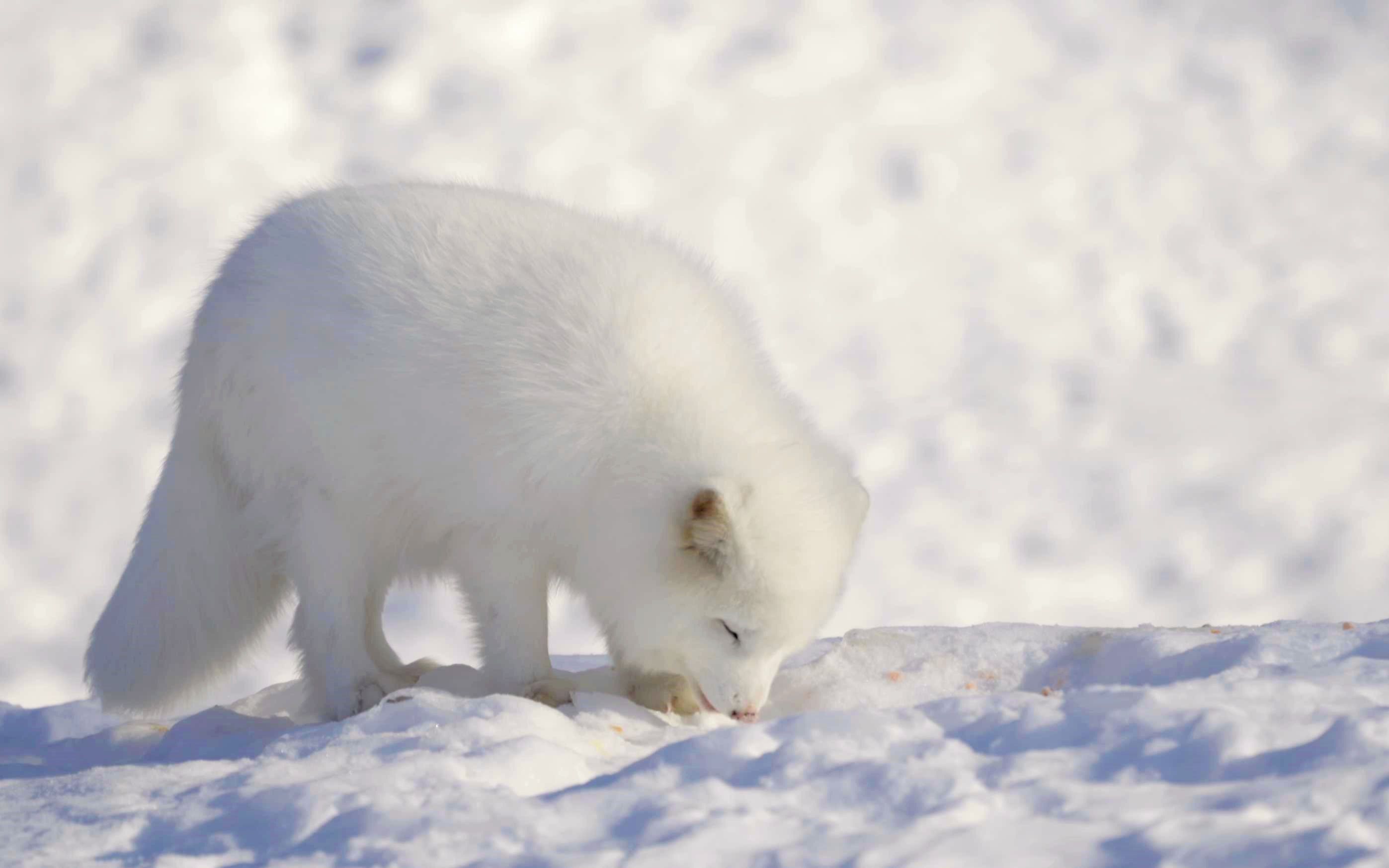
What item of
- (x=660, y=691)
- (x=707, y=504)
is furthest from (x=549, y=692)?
(x=707, y=504)

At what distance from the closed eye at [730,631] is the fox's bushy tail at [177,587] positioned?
1635 mm

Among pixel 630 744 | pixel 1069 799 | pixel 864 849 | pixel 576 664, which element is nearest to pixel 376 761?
pixel 630 744

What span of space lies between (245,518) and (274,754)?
1.34 meters

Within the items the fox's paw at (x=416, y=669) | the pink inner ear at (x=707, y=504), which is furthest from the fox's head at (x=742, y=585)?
the fox's paw at (x=416, y=669)

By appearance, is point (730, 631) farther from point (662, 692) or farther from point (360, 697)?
point (360, 697)

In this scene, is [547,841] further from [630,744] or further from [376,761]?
[630,744]

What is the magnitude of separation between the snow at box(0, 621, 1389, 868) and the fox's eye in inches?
17.5

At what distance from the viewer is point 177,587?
186 inches

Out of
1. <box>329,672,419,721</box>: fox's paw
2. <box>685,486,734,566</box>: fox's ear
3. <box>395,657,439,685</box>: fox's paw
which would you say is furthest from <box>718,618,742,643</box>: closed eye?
<box>395,657,439,685</box>: fox's paw

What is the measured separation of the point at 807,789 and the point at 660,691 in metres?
1.68

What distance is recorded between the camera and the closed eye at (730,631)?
407 cm

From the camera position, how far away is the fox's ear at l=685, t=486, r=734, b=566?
3842mm

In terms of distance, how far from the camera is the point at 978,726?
3047 mm

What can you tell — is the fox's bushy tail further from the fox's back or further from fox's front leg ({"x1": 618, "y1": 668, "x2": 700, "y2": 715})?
fox's front leg ({"x1": 618, "y1": 668, "x2": 700, "y2": 715})
